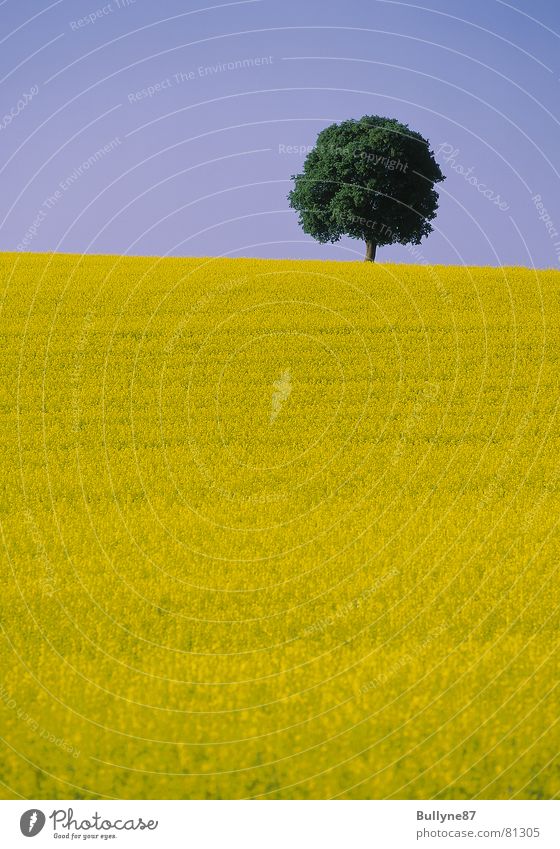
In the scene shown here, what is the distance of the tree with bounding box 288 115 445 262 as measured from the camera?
48156mm

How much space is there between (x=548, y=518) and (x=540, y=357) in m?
11.0

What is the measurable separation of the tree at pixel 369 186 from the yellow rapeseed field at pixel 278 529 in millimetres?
12438

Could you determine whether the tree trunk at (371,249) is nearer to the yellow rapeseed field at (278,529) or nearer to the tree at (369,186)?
the tree at (369,186)

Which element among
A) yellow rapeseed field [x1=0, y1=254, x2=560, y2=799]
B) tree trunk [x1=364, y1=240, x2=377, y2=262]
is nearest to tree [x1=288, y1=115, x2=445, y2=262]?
tree trunk [x1=364, y1=240, x2=377, y2=262]

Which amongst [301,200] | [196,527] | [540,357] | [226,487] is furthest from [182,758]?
[301,200]

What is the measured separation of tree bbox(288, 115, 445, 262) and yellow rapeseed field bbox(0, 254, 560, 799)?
1244 centimetres

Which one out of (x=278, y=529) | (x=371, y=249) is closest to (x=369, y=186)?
(x=371, y=249)

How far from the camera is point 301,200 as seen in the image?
5188 centimetres

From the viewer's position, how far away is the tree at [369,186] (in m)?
48.2

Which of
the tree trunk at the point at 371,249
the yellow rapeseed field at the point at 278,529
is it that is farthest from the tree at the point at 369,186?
the yellow rapeseed field at the point at 278,529

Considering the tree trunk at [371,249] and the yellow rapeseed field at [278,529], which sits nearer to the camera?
the yellow rapeseed field at [278,529]

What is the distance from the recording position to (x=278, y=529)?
16875 mm

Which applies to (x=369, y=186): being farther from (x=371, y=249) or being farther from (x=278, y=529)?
(x=278, y=529)

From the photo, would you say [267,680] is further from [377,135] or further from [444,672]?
[377,135]
